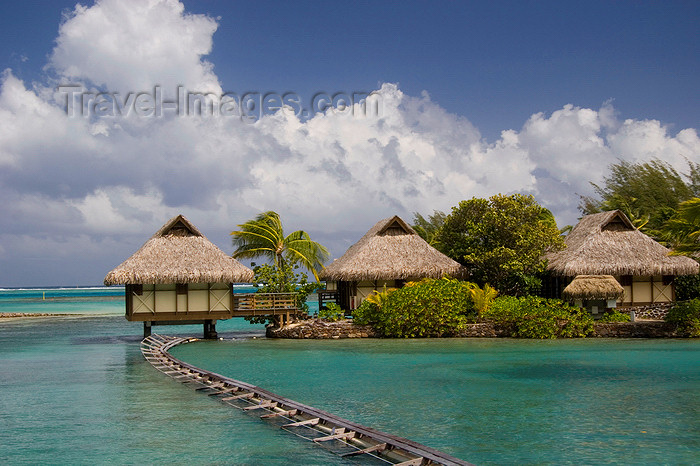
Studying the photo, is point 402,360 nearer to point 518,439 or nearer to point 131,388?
point 131,388

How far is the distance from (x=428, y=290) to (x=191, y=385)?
1025 cm

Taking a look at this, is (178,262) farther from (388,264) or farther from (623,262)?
(623,262)

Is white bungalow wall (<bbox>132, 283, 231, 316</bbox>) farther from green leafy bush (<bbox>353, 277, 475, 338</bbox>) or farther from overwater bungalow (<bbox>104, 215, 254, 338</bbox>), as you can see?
green leafy bush (<bbox>353, 277, 475, 338</bbox>)

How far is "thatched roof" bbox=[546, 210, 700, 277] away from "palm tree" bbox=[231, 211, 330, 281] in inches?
350

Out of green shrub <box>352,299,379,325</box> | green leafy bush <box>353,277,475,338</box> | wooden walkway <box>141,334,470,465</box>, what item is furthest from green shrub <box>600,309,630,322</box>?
wooden walkway <box>141,334,470,465</box>

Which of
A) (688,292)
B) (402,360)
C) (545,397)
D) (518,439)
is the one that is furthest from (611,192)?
(518,439)

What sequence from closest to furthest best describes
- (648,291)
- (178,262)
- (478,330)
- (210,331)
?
(178,262) < (478,330) < (210,331) < (648,291)

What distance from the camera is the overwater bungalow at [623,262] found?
24156 millimetres

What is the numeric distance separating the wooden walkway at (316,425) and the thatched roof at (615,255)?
47.0 feet

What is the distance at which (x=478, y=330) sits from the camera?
75.4 feet

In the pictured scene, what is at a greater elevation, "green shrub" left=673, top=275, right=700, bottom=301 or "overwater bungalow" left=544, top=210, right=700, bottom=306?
"overwater bungalow" left=544, top=210, right=700, bottom=306

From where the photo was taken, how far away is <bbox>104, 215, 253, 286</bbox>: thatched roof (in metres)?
21.8

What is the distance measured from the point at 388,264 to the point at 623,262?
7877 millimetres

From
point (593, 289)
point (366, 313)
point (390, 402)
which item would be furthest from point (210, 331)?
point (390, 402)
